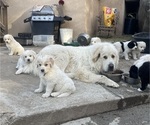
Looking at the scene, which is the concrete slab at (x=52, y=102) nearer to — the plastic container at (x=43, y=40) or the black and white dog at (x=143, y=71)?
the black and white dog at (x=143, y=71)

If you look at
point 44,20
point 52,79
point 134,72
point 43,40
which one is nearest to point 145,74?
point 134,72

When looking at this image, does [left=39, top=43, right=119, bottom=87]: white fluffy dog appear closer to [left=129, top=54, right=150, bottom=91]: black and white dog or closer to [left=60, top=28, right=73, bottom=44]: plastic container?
[left=129, top=54, right=150, bottom=91]: black and white dog

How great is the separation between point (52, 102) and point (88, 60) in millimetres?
1459

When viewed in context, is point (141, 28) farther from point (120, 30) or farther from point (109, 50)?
point (109, 50)

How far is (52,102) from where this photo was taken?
359cm

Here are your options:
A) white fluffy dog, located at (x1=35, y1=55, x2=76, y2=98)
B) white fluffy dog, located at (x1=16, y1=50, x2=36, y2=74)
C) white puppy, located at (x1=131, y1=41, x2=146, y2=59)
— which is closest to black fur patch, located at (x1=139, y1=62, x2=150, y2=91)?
white fluffy dog, located at (x1=35, y1=55, x2=76, y2=98)

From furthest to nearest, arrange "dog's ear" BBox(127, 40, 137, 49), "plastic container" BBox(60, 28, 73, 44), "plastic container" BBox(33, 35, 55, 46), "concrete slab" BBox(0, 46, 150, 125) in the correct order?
"plastic container" BBox(60, 28, 73, 44) < "plastic container" BBox(33, 35, 55, 46) < "dog's ear" BBox(127, 40, 137, 49) < "concrete slab" BBox(0, 46, 150, 125)

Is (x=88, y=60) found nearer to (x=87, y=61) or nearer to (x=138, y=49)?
(x=87, y=61)

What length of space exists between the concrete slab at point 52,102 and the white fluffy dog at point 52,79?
0.10 m

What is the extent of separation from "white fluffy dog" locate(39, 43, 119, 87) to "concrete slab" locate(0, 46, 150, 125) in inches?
7.3

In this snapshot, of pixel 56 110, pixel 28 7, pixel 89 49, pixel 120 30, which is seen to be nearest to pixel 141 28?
pixel 120 30

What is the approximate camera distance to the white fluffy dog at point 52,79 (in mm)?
3629

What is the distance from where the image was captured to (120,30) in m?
10.9

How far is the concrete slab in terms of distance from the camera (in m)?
3.27
